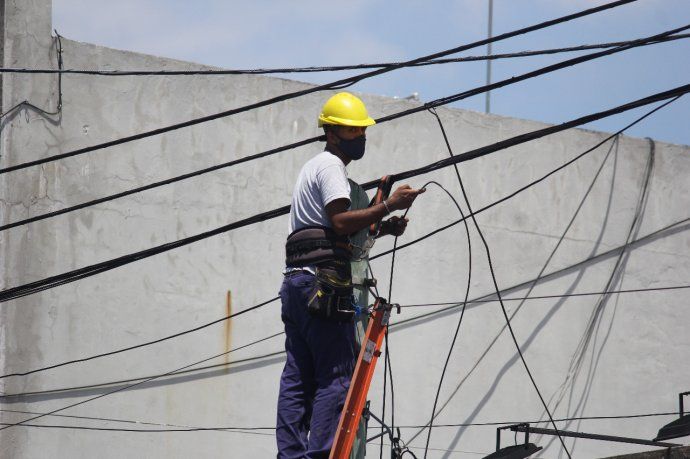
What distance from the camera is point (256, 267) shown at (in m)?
9.47

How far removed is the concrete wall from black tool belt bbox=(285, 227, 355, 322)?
13.6ft

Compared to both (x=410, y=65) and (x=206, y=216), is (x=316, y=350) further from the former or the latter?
(x=206, y=216)

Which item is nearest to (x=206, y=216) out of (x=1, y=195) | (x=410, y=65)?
(x=1, y=195)

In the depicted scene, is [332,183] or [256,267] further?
[256,267]

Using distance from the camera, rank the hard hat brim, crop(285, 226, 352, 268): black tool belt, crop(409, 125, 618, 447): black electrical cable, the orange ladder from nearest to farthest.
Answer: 1. the orange ladder
2. crop(285, 226, 352, 268): black tool belt
3. the hard hat brim
4. crop(409, 125, 618, 447): black electrical cable

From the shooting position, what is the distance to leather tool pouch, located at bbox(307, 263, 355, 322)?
16.6 feet

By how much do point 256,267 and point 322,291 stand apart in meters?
4.44

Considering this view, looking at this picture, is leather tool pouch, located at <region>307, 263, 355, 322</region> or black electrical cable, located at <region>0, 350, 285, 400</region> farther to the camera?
black electrical cable, located at <region>0, 350, 285, 400</region>

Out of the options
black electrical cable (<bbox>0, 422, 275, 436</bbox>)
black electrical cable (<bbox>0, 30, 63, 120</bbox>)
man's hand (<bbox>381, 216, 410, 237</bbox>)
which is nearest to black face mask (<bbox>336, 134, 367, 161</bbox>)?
man's hand (<bbox>381, 216, 410, 237</bbox>)

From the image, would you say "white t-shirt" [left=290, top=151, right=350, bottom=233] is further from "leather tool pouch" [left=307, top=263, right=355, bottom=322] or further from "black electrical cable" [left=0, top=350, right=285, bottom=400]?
"black electrical cable" [left=0, top=350, right=285, bottom=400]

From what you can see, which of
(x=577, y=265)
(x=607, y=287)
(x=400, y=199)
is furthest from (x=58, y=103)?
(x=607, y=287)

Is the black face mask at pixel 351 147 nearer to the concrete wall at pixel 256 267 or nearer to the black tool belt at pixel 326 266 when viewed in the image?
the black tool belt at pixel 326 266

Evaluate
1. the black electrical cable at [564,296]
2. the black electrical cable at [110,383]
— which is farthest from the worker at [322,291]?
the black electrical cable at [564,296]

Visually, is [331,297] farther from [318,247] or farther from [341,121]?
[341,121]
